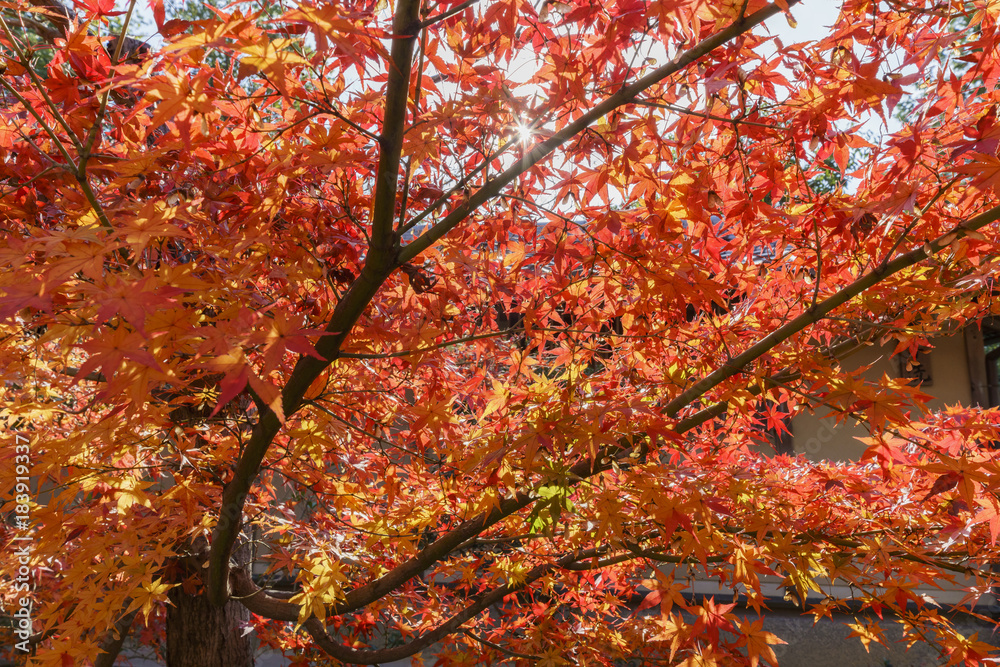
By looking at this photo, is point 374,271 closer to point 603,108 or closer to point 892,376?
point 603,108

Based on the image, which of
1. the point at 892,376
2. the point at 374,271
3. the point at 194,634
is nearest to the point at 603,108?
the point at 374,271

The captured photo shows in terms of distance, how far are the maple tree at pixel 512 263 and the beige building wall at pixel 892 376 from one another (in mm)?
4046

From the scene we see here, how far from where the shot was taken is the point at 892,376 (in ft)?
20.4

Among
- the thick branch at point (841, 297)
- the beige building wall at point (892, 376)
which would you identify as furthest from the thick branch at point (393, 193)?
the beige building wall at point (892, 376)

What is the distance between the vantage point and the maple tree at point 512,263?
1.41 m

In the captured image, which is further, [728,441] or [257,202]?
[728,441]

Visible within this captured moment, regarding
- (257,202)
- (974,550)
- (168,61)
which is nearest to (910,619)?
(974,550)

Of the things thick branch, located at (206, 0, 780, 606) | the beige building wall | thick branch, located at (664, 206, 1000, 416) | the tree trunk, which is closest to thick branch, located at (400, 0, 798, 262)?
thick branch, located at (206, 0, 780, 606)

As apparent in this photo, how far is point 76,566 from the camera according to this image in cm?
213

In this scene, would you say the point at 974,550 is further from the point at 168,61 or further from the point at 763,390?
the point at 168,61

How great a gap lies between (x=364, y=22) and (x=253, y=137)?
51 cm

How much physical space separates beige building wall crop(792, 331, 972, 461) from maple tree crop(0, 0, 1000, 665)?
4046mm

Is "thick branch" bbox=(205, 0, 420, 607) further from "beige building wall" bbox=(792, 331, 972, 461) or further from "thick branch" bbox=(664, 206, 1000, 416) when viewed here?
"beige building wall" bbox=(792, 331, 972, 461)

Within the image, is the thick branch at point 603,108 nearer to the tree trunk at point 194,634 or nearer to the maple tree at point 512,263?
the maple tree at point 512,263
